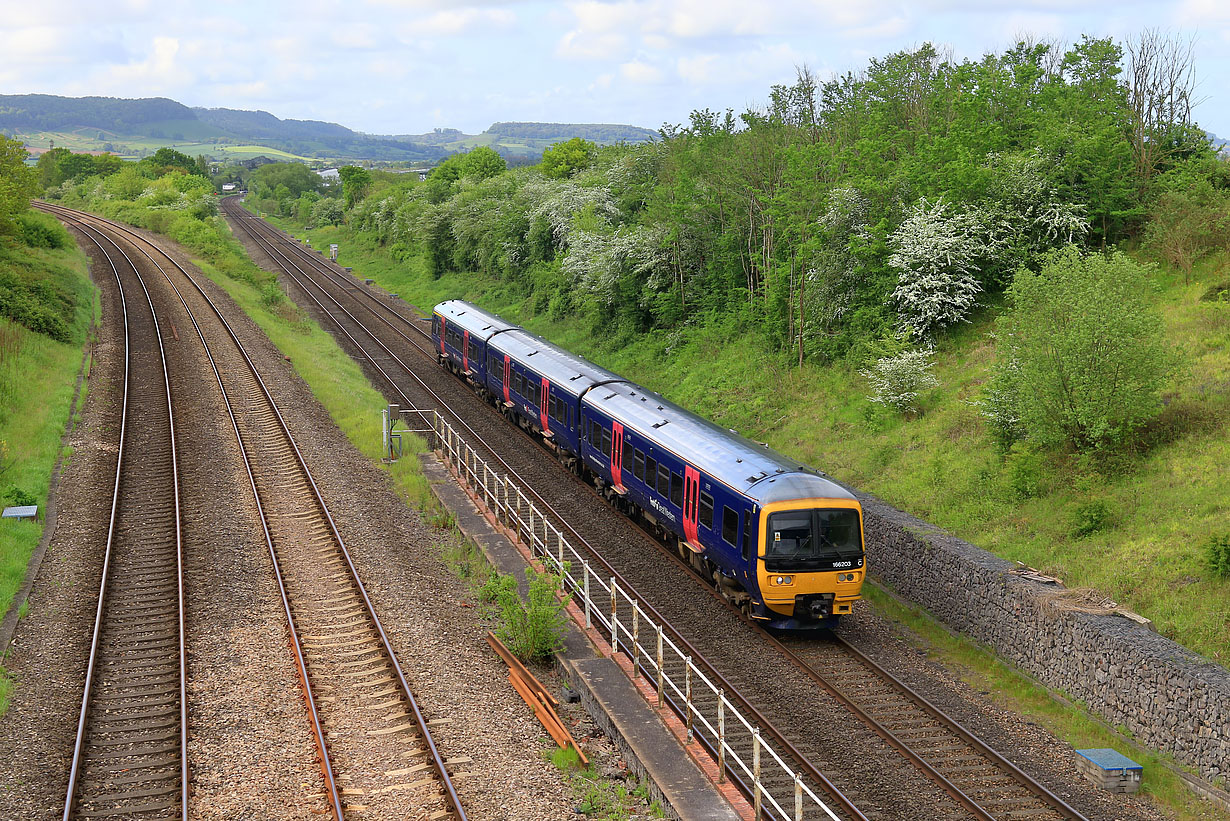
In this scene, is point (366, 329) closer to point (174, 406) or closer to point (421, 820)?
point (174, 406)

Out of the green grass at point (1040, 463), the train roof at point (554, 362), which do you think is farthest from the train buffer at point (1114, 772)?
the train roof at point (554, 362)

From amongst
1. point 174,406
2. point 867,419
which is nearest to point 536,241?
point 174,406

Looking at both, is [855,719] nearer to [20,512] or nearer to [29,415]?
[20,512]

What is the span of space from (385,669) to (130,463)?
13767 mm

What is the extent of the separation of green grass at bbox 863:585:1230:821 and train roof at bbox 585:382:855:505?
3069mm

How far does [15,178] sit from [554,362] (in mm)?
36866

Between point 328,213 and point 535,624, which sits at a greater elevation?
point 328,213

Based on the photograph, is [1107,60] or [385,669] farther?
[1107,60]

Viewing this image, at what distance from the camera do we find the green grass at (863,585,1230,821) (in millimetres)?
12422

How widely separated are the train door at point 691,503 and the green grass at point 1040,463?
5.30m

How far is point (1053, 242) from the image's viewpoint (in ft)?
90.9

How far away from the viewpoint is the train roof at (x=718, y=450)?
17281mm

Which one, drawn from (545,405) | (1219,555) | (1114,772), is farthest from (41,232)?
(1114,772)

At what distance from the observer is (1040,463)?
19.5m
